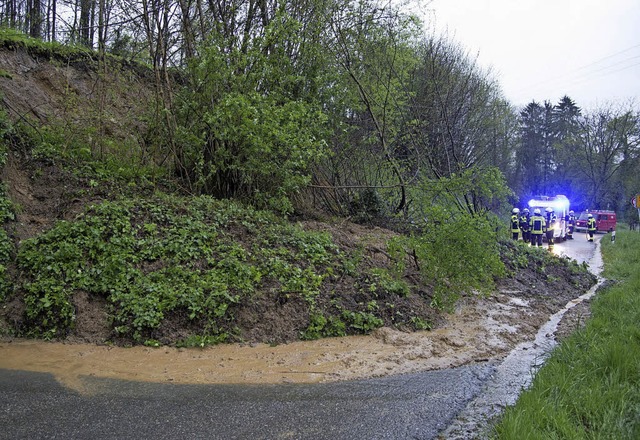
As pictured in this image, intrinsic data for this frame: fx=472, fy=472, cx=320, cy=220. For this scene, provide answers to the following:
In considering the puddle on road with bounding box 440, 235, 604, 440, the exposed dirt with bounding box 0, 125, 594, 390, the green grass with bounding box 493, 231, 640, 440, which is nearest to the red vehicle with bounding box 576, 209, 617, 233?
the exposed dirt with bounding box 0, 125, 594, 390

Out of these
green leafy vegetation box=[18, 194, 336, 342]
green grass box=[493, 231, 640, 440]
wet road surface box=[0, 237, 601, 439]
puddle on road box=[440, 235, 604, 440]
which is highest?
green leafy vegetation box=[18, 194, 336, 342]

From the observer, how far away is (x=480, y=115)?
68.5 ft

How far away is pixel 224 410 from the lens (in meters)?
4.30

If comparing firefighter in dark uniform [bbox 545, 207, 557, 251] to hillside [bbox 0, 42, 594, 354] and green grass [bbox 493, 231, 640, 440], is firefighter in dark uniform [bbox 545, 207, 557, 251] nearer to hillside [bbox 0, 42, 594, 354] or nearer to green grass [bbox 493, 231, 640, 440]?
hillside [bbox 0, 42, 594, 354]

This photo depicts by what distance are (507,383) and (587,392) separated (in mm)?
1225

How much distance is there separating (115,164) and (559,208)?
22161mm

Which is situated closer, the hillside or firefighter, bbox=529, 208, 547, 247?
the hillside

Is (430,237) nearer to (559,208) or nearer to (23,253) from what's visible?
(23,253)

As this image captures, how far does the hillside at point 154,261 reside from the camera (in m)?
6.18

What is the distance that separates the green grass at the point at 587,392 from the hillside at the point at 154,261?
2252 millimetres

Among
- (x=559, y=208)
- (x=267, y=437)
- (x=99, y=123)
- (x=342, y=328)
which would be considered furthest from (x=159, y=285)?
(x=559, y=208)

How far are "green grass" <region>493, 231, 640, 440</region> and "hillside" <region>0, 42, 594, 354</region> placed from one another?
2252mm

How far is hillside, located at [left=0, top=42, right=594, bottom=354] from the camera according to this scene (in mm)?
6176

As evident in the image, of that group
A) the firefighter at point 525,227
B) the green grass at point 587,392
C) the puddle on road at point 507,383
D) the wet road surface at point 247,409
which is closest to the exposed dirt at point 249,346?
the puddle on road at point 507,383
